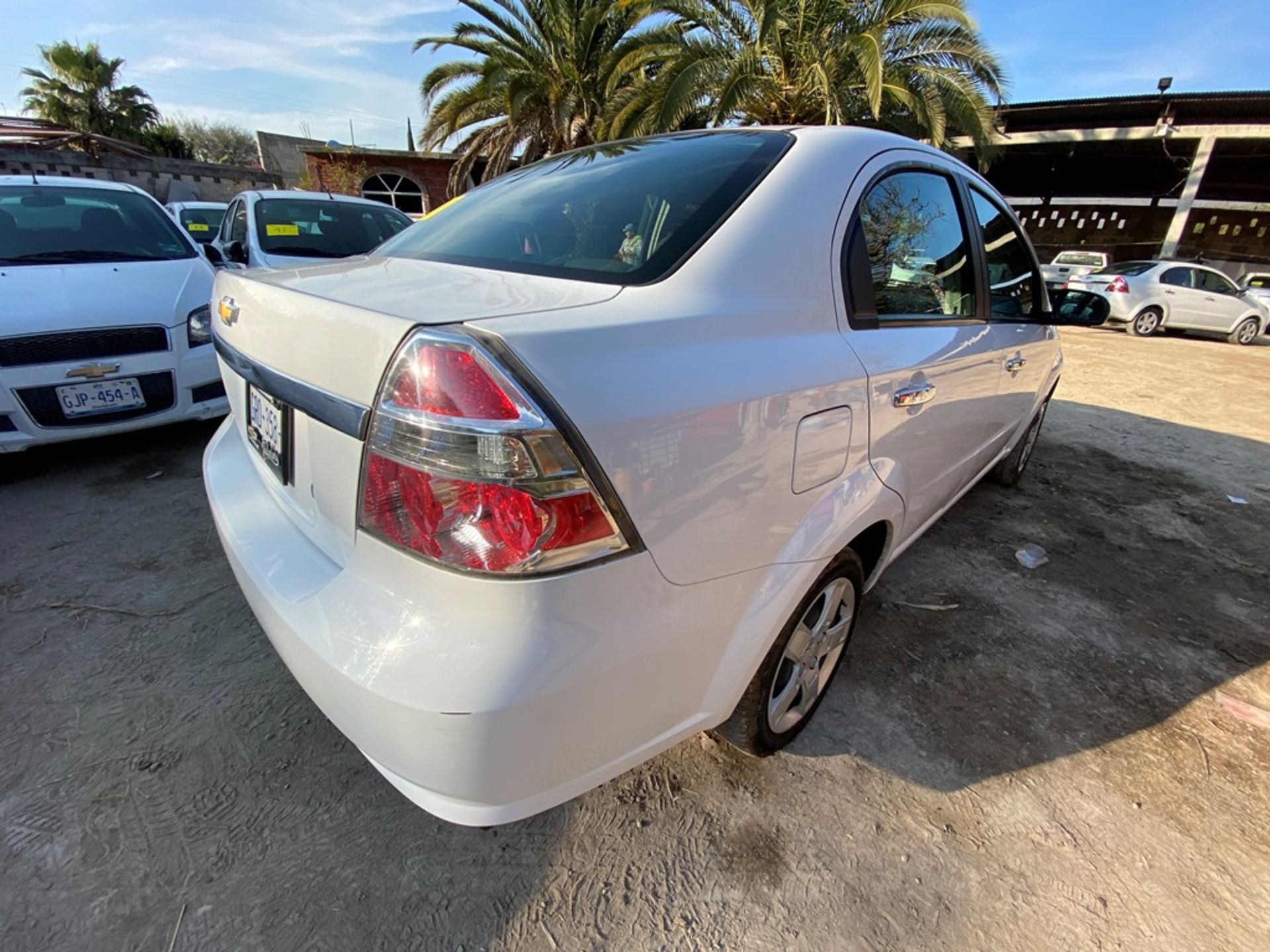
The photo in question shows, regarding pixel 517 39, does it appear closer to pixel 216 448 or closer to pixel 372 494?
pixel 216 448

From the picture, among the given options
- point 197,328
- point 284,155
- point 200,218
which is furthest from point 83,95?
point 197,328

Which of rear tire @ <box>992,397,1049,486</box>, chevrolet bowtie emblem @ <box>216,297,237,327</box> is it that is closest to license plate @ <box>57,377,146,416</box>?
chevrolet bowtie emblem @ <box>216,297,237,327</box>

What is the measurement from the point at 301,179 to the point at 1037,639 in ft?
79.3

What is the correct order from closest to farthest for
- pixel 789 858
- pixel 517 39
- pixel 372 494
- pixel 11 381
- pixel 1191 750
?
pixel 372 494
pixel 789 858
pixel 1191 750
pixel 11 381
pixel 517 39

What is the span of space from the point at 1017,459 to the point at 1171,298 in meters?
12.2

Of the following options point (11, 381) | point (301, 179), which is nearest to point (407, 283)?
point (11, 381)

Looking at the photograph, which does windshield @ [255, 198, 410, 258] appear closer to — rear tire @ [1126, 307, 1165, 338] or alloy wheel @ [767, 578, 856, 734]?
alloy wheel @ [767, 578, 856, 734]

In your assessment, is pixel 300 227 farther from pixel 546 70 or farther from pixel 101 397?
pixel 546 70

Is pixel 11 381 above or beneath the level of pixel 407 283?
beneath

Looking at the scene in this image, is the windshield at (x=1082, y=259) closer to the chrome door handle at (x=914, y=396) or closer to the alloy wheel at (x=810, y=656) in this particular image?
the chrome door handle at (x=914, y=396)

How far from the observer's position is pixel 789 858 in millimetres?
1528

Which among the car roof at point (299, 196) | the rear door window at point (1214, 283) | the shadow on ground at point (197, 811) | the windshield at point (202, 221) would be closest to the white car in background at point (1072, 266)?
the rear door window at point (1214, 283)

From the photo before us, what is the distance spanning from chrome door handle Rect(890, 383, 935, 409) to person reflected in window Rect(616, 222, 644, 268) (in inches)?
30.8

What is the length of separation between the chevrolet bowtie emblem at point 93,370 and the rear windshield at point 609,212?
220cm
